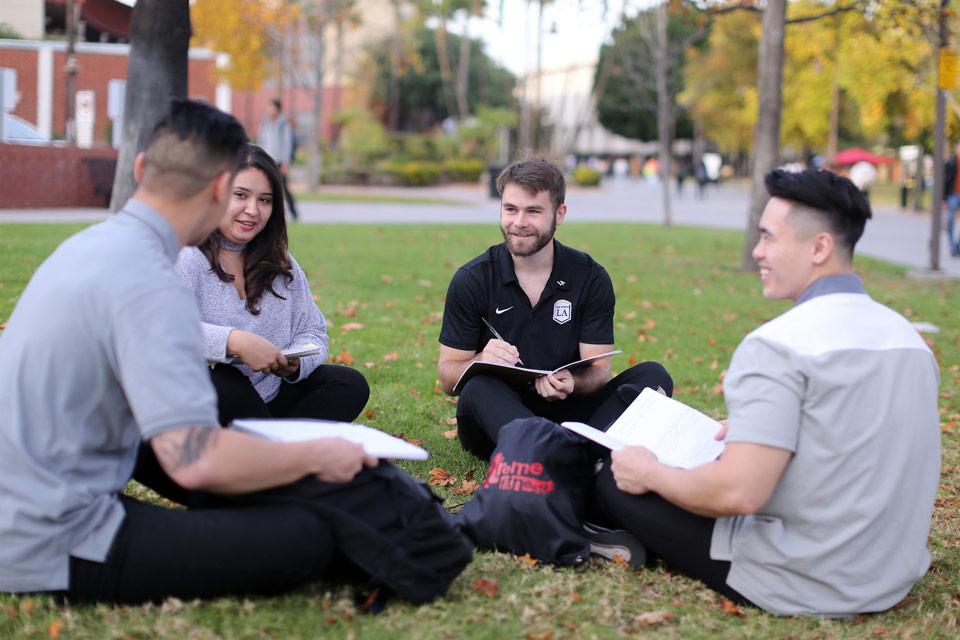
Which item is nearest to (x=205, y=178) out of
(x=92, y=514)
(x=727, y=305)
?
A: (x=92, y=514)

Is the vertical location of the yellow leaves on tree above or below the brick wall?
above

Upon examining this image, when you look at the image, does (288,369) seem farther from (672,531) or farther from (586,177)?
(586,177)

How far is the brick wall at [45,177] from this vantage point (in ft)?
49.0

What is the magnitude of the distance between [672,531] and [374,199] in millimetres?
24282

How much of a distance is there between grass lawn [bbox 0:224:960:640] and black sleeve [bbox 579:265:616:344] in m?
0.86

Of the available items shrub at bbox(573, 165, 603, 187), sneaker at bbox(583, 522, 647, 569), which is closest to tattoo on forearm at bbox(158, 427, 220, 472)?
sneaker at bbox(583, 522, 647, 569)

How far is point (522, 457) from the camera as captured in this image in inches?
134

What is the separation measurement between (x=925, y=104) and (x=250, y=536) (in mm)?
35923

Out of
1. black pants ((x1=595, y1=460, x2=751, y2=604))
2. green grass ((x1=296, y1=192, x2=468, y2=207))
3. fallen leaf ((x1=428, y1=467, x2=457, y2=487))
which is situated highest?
green grass ((x1=296, y1=192, x2=468, y2=207))

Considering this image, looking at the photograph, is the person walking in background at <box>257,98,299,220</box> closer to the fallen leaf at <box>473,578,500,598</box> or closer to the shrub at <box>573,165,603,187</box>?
the fallen leaf at <box>473,578,500,598</box>

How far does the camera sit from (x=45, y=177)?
15742mm

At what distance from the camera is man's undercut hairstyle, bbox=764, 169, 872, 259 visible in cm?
275

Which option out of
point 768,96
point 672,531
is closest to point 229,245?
point 672,531

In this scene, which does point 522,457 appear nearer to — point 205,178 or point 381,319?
point 205,178
